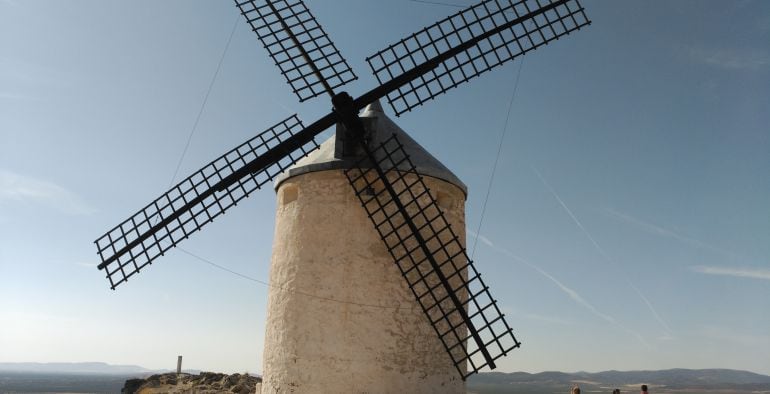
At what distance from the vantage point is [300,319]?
7.85 m

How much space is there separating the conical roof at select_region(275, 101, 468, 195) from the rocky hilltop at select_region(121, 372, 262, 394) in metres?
5.83

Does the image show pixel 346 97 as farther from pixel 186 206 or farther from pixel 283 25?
pixel 186 206

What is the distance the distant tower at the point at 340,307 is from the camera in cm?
755

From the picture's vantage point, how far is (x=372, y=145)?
8539 mm

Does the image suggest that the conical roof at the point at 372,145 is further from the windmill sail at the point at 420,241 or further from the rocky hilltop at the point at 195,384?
the rocky hilltop at the point at 195,384

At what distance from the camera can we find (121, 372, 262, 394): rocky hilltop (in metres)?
12.6

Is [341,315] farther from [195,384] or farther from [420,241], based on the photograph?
[195,384]

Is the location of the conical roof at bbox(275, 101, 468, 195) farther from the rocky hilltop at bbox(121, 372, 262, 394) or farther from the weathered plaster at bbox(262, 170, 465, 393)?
the rocky hilltop at bbox(121, 372, 262, 394)

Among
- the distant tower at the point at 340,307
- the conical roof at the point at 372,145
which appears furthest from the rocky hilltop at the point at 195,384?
the conical roof at the point at 372,145

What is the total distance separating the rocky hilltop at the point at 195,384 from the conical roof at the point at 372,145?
5.83 metres

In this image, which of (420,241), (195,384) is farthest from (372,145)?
(195,384)

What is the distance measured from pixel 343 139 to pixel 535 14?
377 centimetres

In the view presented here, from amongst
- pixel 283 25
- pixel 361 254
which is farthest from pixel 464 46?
pixel 361 254

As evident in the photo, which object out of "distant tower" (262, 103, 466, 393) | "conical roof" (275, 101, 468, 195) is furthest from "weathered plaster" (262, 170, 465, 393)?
"conical roof" (275, 101, 468, 195)
